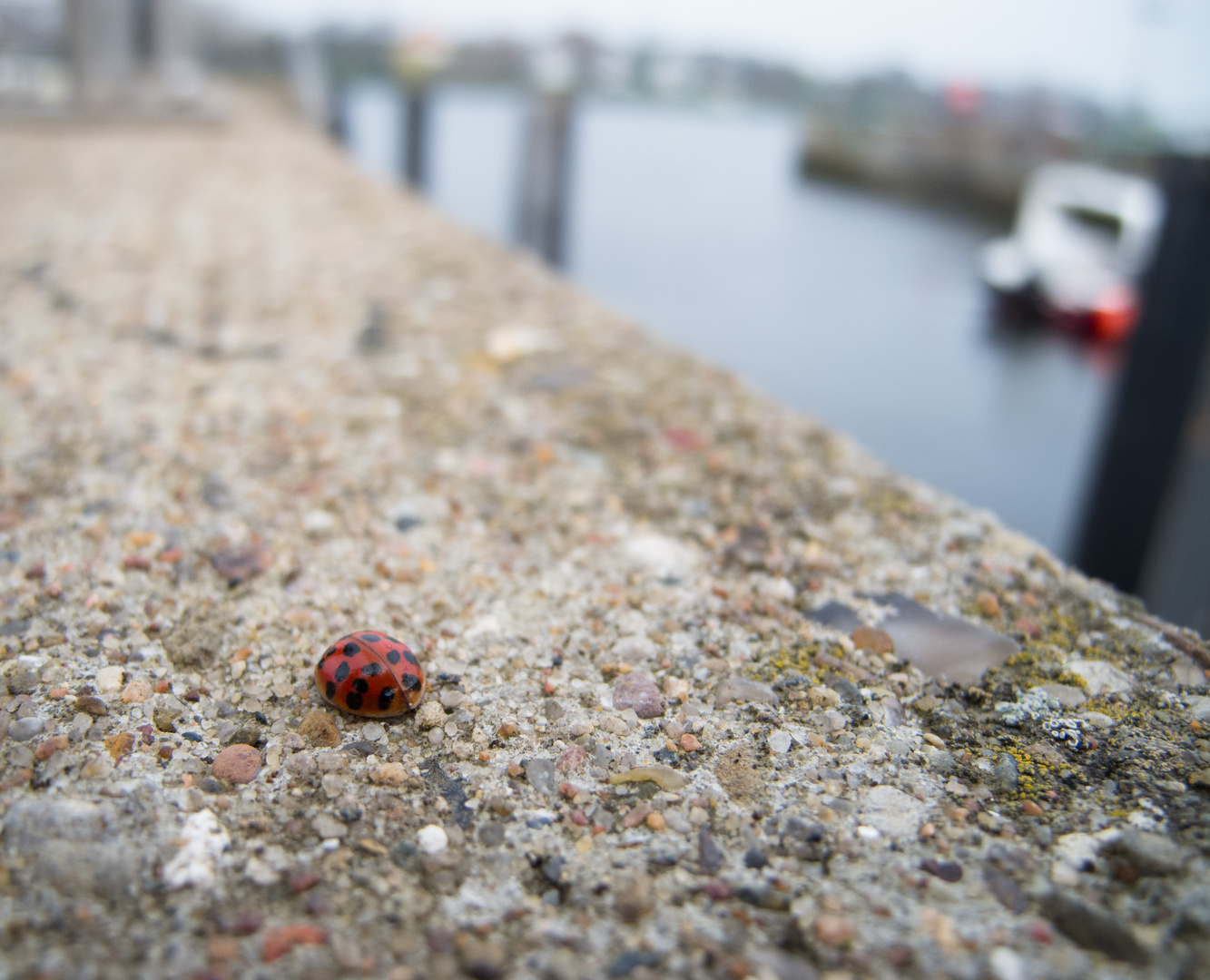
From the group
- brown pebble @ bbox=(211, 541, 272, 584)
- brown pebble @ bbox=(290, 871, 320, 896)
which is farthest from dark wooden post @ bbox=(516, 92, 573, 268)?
brown pebble @ bbox=(290, 871, 320, 896)

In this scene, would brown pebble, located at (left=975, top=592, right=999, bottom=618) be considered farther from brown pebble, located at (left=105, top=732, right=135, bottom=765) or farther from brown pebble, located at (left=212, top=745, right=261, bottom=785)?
brown pebble, located at (left=105, top=732, right=135, bottom=765)

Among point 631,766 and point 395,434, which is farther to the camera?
point 395,434

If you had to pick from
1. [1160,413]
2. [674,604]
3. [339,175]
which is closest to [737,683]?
[674,604]

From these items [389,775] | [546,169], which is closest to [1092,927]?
[389,775]

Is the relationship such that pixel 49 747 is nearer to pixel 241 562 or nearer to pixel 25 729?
pixel 25 729

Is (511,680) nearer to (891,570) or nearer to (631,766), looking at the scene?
(631,766)

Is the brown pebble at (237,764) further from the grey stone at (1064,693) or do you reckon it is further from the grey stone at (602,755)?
the grey stone at (1064,693)
